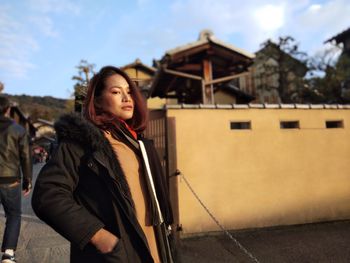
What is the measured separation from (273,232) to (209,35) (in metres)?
5.64

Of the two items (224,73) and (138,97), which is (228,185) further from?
(224,73)

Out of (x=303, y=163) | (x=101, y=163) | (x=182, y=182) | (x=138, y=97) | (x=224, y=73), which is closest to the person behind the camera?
(x=101, y=163)

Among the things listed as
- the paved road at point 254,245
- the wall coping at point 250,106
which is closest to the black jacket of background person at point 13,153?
the paved road at point 254,245

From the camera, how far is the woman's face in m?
1.71

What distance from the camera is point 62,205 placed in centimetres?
134

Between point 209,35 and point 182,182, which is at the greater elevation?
point 209,35

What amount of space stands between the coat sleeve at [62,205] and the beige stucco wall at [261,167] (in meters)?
4.08

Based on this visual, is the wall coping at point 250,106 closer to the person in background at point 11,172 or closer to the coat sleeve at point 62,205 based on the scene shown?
the person in background at point 11,172

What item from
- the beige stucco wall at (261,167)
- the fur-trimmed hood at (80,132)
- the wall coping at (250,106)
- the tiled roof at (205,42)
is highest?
the tiled roof at (205,42)

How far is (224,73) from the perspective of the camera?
11.0 meters

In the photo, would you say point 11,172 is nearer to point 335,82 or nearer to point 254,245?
point 254,245

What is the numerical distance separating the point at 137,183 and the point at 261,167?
4683 millimetres

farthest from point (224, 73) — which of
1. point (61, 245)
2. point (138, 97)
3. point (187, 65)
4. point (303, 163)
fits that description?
point (138, 97)

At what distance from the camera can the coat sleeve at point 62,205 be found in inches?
52.5
